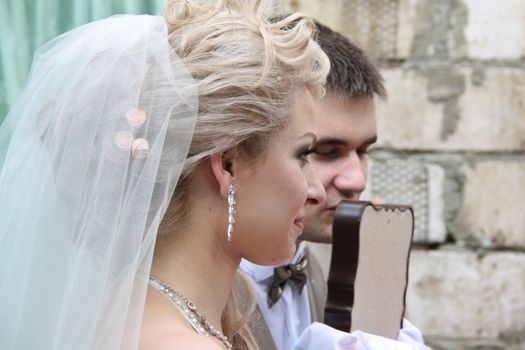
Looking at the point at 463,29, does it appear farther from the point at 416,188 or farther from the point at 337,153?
the point at 337,153

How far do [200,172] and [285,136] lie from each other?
173 mm

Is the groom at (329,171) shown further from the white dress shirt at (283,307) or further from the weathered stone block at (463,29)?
the weathered stone block at (463,29)

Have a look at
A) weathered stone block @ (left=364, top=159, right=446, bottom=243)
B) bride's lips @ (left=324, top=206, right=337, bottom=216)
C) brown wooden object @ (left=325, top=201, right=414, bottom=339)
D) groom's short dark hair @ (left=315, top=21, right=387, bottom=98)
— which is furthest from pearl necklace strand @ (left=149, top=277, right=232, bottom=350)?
weathered stone block @ (left=364, top=159, right=446, bottom=243)

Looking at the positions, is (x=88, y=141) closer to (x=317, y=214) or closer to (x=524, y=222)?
(x=317, y=214)

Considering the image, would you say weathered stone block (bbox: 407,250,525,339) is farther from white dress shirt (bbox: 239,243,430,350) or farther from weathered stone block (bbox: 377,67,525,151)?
white dress shirt (bbox: 239,243,430,350)

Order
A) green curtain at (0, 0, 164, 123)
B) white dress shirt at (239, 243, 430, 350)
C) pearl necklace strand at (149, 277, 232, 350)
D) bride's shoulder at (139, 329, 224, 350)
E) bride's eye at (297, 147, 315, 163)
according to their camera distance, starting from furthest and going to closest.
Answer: white dress shirt at (239, 243, 430, 350), green curtain at (0, 0, 164, 123), bride's eye at (297, 147, 315, 163), pearl necklace strand at (149, 277, 232, 350), bride's shoulder at (139, 329, 224, 350)

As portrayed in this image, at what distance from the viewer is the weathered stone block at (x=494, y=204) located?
370 centimetres

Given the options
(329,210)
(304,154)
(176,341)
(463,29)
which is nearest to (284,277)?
(329,210)

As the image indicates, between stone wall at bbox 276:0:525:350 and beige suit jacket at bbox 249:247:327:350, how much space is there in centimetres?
88

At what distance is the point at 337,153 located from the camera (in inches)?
107

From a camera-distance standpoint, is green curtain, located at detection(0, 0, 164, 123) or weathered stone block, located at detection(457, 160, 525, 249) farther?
weathered stone block, located at detection(457, 160, 525, 249)

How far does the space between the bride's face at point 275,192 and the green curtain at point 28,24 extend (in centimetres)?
74

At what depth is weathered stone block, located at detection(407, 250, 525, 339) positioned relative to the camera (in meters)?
3.72

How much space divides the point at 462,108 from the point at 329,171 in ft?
3.99
